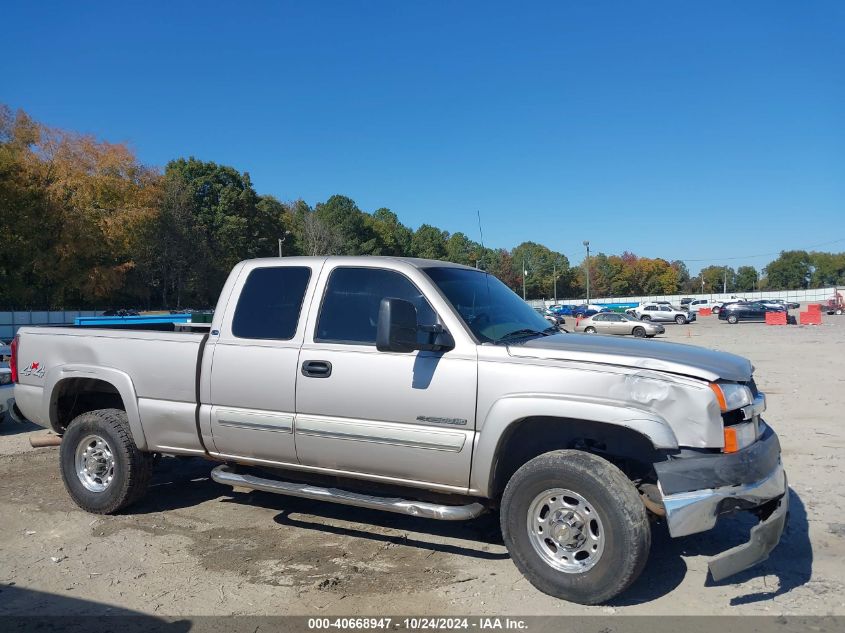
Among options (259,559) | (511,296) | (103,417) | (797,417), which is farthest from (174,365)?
(797,417)

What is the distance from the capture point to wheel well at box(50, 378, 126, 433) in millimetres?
5531

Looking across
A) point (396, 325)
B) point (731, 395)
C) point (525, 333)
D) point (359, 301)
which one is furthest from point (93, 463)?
point (731, 395)

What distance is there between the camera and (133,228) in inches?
1955

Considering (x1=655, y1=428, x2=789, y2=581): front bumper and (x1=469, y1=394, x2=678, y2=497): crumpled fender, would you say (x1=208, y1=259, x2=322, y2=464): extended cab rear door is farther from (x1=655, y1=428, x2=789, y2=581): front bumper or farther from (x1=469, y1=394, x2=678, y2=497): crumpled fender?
(x1=655, y1=428, x2=789, y2=581): front bumper

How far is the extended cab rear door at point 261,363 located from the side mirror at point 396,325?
35.4 inches

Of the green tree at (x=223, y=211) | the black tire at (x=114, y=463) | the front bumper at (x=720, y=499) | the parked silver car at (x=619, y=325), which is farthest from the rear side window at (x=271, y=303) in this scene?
the green tree at (x=223, y=211)

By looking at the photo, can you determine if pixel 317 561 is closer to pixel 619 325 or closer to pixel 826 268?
pixel 619 325

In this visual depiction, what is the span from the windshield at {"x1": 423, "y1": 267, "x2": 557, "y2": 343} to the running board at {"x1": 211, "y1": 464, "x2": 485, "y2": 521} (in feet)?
3.56

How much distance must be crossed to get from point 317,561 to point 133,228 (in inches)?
2000

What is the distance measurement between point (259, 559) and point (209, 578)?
0.38m

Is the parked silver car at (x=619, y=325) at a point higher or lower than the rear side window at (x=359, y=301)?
lower

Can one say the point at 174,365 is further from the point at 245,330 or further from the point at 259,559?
the point at 259,559

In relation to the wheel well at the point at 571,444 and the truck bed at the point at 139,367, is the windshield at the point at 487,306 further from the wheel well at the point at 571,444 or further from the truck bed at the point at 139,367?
the truck bed at the point at 139,367

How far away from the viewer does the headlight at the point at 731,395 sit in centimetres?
348
